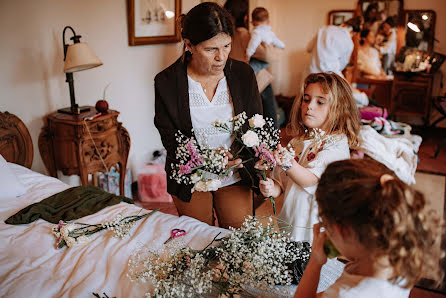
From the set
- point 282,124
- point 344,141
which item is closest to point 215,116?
point 344,141

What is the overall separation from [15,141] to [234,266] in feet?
6.92

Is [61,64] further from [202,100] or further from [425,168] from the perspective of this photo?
[425,168]

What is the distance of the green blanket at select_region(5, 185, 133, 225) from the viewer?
81.8 inches

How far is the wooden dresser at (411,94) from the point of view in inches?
216

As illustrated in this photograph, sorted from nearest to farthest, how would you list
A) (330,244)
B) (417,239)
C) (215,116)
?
(417,239) < (330,244) < (215,116)

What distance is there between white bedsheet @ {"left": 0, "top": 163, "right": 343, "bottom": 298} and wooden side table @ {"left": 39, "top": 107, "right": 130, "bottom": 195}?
83 cm

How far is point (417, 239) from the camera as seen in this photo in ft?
3.13

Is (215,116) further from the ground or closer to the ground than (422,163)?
further from the ground

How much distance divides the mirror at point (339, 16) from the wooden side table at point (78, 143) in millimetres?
4388

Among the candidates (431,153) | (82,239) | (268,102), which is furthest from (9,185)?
(431,153)

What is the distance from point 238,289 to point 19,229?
1230 millimetres

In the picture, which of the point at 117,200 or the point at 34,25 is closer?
the point at 117,200

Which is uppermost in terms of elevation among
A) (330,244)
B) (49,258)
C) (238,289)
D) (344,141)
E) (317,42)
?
(317,42)

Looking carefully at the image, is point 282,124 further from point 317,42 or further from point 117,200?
point 117,200
